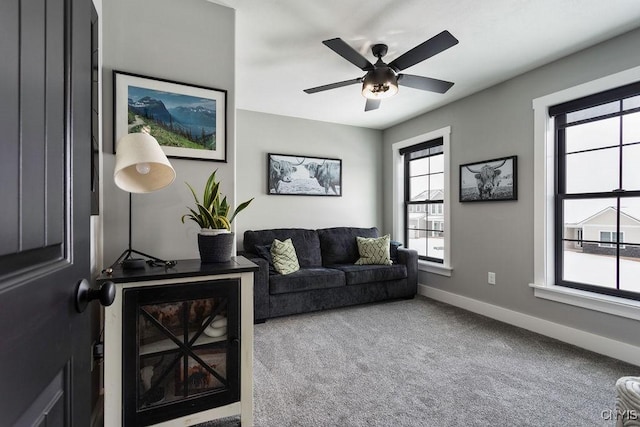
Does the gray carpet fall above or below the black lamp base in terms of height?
below

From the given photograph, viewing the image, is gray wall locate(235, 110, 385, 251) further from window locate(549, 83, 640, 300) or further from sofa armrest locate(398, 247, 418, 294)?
window locate(549, 83, 640, 300)

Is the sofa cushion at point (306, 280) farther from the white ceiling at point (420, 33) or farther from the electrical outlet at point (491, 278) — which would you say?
the white ceiling at point (420, 33)

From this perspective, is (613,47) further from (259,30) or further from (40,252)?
(40,252)

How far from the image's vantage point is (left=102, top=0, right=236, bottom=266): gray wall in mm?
1740

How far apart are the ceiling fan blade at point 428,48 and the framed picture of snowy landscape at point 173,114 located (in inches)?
51.5

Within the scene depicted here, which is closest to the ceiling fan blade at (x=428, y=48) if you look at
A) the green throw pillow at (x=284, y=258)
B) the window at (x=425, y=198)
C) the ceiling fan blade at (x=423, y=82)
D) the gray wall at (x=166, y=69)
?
the ceiling fan blade at (x=423, y=82)

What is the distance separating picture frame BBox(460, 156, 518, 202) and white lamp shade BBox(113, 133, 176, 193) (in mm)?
3103

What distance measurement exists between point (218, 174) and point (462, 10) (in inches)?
78.5

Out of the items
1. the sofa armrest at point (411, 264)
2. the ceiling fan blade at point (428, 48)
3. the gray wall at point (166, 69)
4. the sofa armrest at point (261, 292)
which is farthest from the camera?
the sofa armrest at point (411, 264)

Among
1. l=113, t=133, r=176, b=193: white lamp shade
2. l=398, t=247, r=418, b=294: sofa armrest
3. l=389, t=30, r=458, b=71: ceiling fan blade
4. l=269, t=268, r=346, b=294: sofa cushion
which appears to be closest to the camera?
l=113, t=133, r=176, b=193: white lamp shade

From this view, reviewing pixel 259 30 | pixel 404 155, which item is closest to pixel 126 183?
pixel 259 30

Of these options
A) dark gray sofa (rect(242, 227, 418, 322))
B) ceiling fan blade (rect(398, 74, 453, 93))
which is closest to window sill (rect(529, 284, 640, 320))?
dark gray sofa (rect(242, 227, 418, 322))

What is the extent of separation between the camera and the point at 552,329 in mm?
2725

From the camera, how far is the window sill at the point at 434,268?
3.76m
